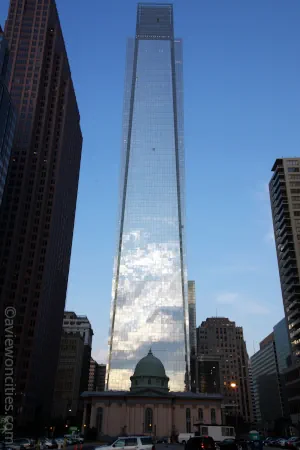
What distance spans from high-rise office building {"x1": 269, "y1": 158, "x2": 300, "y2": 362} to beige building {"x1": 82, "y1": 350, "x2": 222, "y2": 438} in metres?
30.4

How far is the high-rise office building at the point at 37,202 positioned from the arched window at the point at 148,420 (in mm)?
30762

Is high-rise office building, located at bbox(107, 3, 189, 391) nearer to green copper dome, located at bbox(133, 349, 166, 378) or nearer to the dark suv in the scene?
green copper dome, located at bbox(133, 349, 166, 378)

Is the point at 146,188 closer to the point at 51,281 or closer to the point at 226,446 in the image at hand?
the point at 51,281

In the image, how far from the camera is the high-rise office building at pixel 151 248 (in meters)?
161

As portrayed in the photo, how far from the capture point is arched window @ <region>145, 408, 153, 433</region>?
4205 inches

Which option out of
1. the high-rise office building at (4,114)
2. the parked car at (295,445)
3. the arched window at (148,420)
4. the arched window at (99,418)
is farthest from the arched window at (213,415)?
the high-rise office building at (4,114)

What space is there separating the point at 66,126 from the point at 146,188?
131 feet

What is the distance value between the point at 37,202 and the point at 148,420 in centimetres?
7653

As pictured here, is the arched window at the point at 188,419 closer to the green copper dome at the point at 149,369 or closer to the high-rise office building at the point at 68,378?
the green copper dome at the point at 149,369

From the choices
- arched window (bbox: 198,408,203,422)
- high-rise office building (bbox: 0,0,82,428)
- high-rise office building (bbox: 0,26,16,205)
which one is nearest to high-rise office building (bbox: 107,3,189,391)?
high-rise office building (bbox: 0,0,82,428)

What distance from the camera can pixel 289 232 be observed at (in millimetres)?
125438

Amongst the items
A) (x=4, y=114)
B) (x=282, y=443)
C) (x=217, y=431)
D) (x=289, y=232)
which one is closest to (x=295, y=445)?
(x=282, y=443)

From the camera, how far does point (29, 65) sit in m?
155

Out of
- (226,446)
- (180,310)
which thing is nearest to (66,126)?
(180,310)
